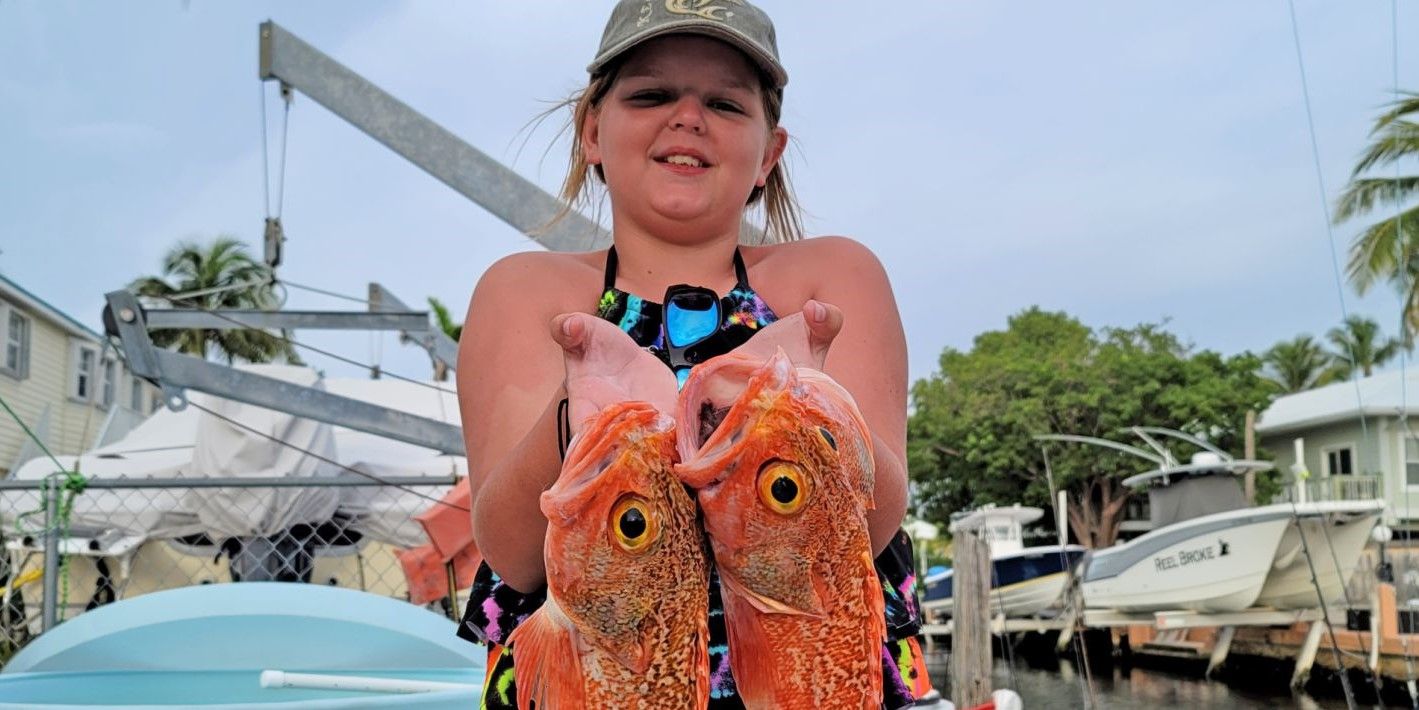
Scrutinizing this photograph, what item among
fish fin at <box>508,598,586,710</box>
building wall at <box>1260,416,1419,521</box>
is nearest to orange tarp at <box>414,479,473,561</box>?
fish fin at <box>508,598,586,710</box>

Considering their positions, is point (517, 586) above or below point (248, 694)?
above

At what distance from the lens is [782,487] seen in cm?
105

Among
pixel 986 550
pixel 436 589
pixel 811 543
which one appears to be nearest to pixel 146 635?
pixel 811 543

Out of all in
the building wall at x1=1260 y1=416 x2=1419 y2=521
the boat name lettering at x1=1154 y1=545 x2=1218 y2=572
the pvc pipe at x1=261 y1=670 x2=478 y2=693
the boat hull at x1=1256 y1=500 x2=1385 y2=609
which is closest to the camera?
the pvc pipe at x1=261 y1=670 x2=478 y2=693

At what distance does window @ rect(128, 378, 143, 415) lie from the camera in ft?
123

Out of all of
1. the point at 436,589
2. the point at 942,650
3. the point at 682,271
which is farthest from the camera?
the point at 942,650

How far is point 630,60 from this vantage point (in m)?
1.70

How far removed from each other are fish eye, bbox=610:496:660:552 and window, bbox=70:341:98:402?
35125mm

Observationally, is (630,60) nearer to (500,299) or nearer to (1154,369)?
(500,299)

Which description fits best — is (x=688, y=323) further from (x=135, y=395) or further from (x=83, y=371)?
(x=135, y=395)

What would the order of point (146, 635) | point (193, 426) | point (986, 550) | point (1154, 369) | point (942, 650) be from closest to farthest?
point (146, 635)
point (986, 550)
point (193, 426)
point (942, 650)
point (1154, 369)

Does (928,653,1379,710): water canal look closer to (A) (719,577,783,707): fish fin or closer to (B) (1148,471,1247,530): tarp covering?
(B) (1148,471,1247,530): tarp covering

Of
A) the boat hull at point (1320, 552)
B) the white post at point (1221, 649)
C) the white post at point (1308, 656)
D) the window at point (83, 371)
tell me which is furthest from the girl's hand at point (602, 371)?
the window at point (83, 371)

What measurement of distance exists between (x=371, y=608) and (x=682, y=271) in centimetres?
361
